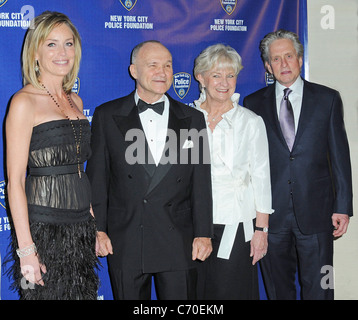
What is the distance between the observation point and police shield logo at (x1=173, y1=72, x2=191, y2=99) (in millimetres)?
3659

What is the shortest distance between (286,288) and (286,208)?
22.6 inches

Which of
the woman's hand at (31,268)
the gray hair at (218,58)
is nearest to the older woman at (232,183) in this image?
the gray hair at (218,58)

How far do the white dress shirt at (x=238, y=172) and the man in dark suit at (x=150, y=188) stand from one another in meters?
0.14

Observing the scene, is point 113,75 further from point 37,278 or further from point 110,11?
point 37,278

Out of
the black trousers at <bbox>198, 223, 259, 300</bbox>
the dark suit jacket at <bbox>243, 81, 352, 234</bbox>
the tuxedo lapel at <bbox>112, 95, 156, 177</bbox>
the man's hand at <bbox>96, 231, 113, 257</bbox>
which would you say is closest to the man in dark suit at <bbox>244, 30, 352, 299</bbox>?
the dark suit jacket at <bbox>243, 81, 352, 234</bbox>

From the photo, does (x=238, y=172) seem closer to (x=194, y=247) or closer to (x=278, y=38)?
(x=194, y=247)

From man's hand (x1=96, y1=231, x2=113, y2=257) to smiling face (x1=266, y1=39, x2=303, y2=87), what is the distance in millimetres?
1552

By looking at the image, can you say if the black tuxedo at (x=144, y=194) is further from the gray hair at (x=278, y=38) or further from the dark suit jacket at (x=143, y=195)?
the gray hair at (x=278, y=38)

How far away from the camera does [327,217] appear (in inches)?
132

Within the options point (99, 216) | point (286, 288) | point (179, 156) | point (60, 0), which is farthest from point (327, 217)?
point (60, 0)

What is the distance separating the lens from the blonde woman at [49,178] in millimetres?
2449

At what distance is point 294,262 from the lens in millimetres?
3443

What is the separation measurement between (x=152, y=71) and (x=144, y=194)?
0.70 m

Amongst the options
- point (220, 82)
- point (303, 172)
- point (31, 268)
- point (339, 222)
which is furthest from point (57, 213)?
point (339, 222)
